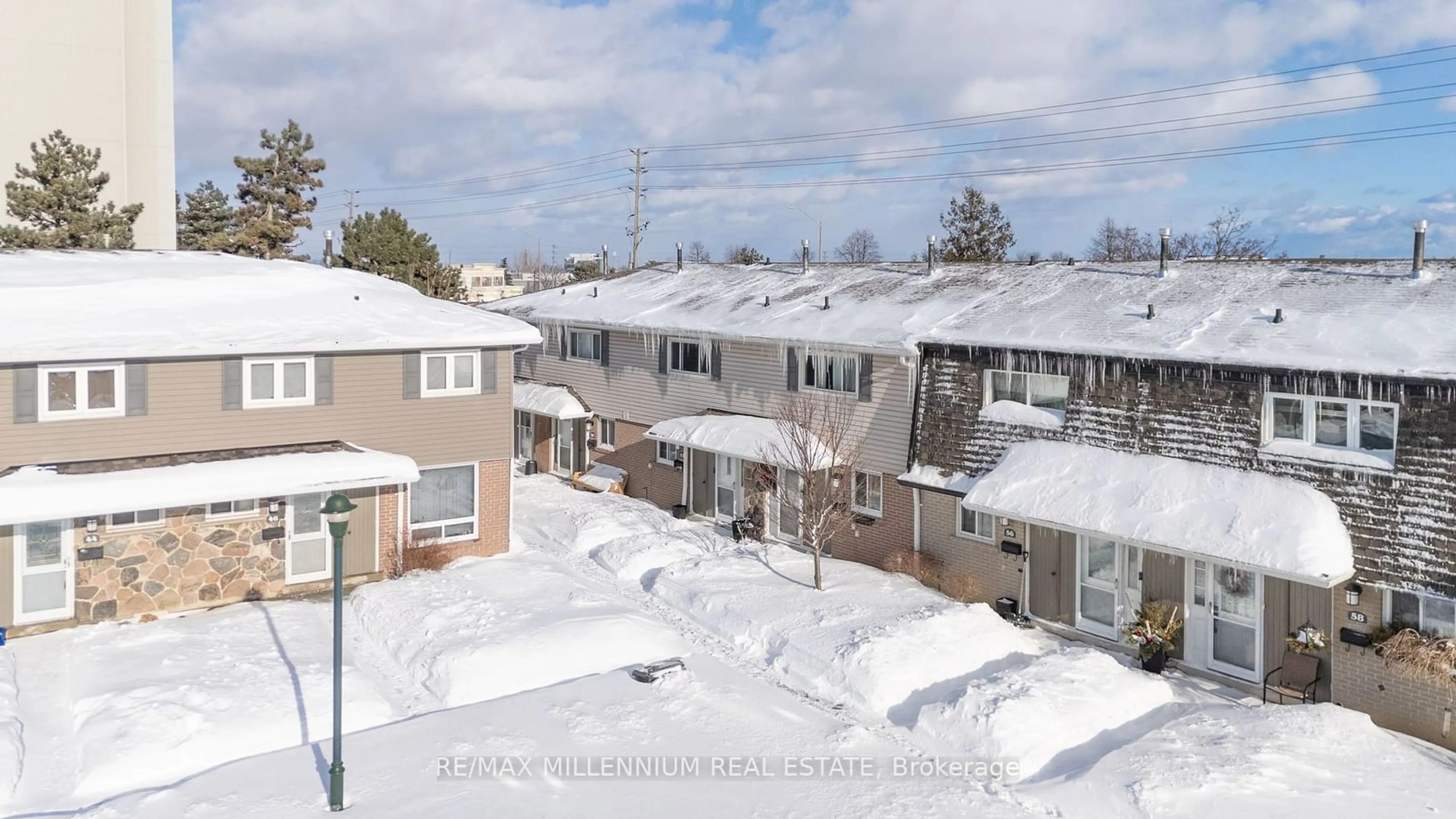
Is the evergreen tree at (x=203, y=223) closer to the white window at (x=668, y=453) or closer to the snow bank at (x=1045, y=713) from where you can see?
the white window at (x=668, y=453)

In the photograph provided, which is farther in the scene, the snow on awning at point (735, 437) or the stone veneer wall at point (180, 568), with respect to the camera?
the snow on awning at point (735, 437)

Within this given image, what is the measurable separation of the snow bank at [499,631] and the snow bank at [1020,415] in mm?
7143

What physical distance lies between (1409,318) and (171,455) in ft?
67.2

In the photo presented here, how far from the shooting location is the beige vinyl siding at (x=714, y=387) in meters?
20.3

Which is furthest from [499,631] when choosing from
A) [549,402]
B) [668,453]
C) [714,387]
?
[549,402]

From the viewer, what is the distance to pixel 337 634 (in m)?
11.2

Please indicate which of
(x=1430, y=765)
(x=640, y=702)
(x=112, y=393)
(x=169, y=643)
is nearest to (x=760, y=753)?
(x=640, y=702)

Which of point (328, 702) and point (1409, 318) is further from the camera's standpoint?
point (1409, 318)

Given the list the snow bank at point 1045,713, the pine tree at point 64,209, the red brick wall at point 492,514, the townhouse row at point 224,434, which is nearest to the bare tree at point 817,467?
the snow bank at point 1045,713

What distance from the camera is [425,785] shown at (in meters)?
11.1

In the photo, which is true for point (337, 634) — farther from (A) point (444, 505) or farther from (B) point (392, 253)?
(B) point (392, 253)

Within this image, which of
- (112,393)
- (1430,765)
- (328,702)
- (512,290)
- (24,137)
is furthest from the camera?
(512,290)

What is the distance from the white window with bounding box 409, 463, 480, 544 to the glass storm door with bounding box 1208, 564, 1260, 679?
14.1m

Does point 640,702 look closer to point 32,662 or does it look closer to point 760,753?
point 760,753
